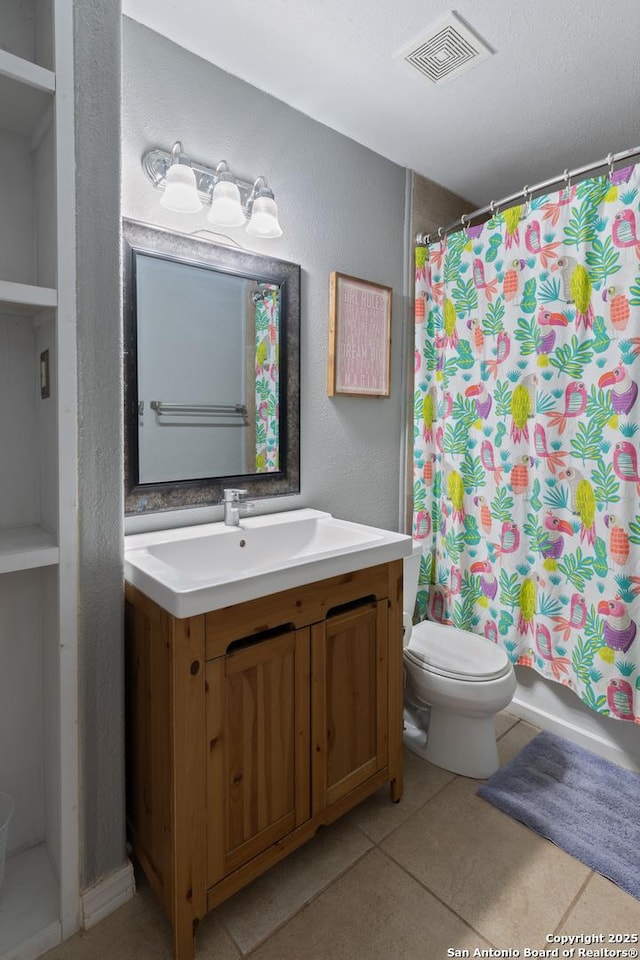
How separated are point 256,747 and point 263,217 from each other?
5.16 feet

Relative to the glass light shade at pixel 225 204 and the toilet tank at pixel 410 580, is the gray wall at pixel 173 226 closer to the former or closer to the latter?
the glass light shade at pixel 225 204

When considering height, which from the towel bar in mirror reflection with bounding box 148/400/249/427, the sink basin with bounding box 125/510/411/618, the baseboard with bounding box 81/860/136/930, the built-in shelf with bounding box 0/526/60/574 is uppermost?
the towel bar in mirror reflection with bounding box 148/400/249/427

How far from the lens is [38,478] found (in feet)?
4.33

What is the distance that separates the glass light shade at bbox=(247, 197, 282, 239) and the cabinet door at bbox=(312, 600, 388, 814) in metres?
1.25

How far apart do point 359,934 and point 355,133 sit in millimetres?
2640

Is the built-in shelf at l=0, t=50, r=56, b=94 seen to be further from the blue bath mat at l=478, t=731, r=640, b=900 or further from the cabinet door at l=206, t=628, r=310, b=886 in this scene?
the blue bath mat at l=478, t=731, r=640, b=900

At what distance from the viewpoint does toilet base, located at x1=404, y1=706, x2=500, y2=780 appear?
1787mm

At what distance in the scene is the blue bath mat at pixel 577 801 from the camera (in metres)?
1.46

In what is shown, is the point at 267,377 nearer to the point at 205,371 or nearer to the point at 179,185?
the point at 205,371

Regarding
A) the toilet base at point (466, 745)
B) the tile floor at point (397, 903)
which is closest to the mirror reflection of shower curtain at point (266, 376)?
the toilet base at point (466, 745)

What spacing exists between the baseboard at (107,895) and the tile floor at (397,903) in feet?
0.06

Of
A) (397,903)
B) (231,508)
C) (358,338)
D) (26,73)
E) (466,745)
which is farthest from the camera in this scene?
(358,338)

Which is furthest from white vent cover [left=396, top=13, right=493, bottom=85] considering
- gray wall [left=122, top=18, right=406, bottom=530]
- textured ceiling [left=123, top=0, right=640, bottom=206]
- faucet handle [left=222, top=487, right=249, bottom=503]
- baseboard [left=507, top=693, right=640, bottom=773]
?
baseboard [left=507, top=693, right=640, bottom=773]

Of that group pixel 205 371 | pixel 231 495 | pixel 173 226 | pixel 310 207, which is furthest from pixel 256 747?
pixel 310 207
